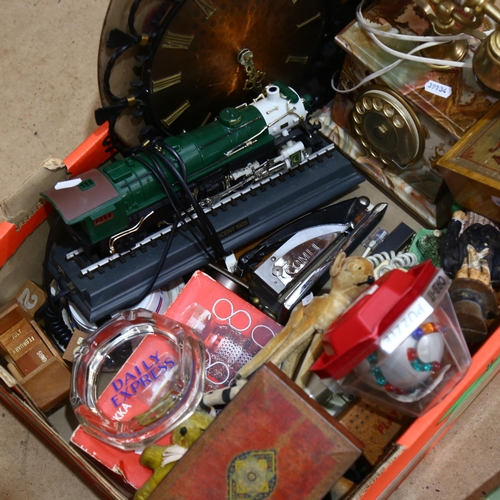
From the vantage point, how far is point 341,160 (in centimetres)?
126

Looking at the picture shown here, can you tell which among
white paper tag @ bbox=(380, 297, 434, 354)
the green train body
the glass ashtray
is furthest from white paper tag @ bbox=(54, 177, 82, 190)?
white paper tag @ bbox=(380, 297, 434, 354)

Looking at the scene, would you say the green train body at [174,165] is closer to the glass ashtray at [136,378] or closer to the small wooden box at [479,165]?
the glass ashtray at [136,378]

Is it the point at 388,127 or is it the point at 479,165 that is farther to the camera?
the point at 388,127

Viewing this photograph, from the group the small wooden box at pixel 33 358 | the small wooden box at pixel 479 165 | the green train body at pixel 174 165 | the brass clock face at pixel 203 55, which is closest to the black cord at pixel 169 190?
the green train body at pixel 174 165

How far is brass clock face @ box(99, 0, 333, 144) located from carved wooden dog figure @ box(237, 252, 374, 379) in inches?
17.4

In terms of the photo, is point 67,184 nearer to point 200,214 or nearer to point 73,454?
point 200,214

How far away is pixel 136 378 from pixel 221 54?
0.60 m

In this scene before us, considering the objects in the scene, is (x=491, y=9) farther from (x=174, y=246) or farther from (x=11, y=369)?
(x=11, y=369)

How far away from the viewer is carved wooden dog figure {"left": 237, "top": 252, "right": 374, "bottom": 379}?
922 millimetres

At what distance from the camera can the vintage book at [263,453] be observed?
82cm

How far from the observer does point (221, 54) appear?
1.13 m

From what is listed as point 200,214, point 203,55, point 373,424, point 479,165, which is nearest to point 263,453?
point 373,424

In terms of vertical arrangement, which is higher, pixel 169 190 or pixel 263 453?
pixel 169 190

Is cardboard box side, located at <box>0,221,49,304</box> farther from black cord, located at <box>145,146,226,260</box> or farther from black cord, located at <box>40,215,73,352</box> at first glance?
black cord, located at <box>145,146,226,260</box>
